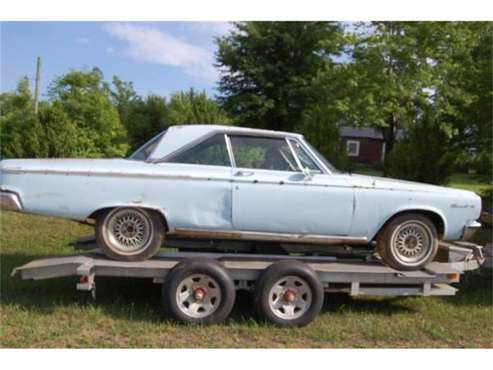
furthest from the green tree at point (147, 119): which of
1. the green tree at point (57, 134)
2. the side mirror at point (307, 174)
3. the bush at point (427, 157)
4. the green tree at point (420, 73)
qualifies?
the side mirror at point (307, 174)

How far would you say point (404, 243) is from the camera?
499cm

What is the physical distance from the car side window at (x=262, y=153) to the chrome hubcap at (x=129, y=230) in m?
1.18

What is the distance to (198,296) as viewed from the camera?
4.48 m

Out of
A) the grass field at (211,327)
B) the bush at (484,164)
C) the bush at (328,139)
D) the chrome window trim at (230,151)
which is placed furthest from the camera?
the bush at (328,139)

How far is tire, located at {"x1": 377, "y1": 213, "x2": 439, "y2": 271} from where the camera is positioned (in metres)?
4.95

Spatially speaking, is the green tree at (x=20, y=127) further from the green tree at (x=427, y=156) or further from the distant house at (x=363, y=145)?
the distant house at (x=363, y=145)

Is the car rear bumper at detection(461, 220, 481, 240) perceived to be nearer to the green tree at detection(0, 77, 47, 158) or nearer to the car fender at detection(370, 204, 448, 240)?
the car fender at detection(370, 204, 448, 240)

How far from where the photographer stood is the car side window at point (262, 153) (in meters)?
4.92

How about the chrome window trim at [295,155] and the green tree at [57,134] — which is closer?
the chrome window trim at [295,155]

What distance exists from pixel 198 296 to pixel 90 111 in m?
14.4

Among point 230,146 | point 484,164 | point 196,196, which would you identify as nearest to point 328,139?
point 484,164

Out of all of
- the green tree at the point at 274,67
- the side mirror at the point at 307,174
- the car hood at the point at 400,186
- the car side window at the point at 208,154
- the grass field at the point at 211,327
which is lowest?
the grass field at the point at 211,327

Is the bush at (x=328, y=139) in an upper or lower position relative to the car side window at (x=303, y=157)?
upper

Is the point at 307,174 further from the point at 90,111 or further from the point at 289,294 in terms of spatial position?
the point at 90,111
